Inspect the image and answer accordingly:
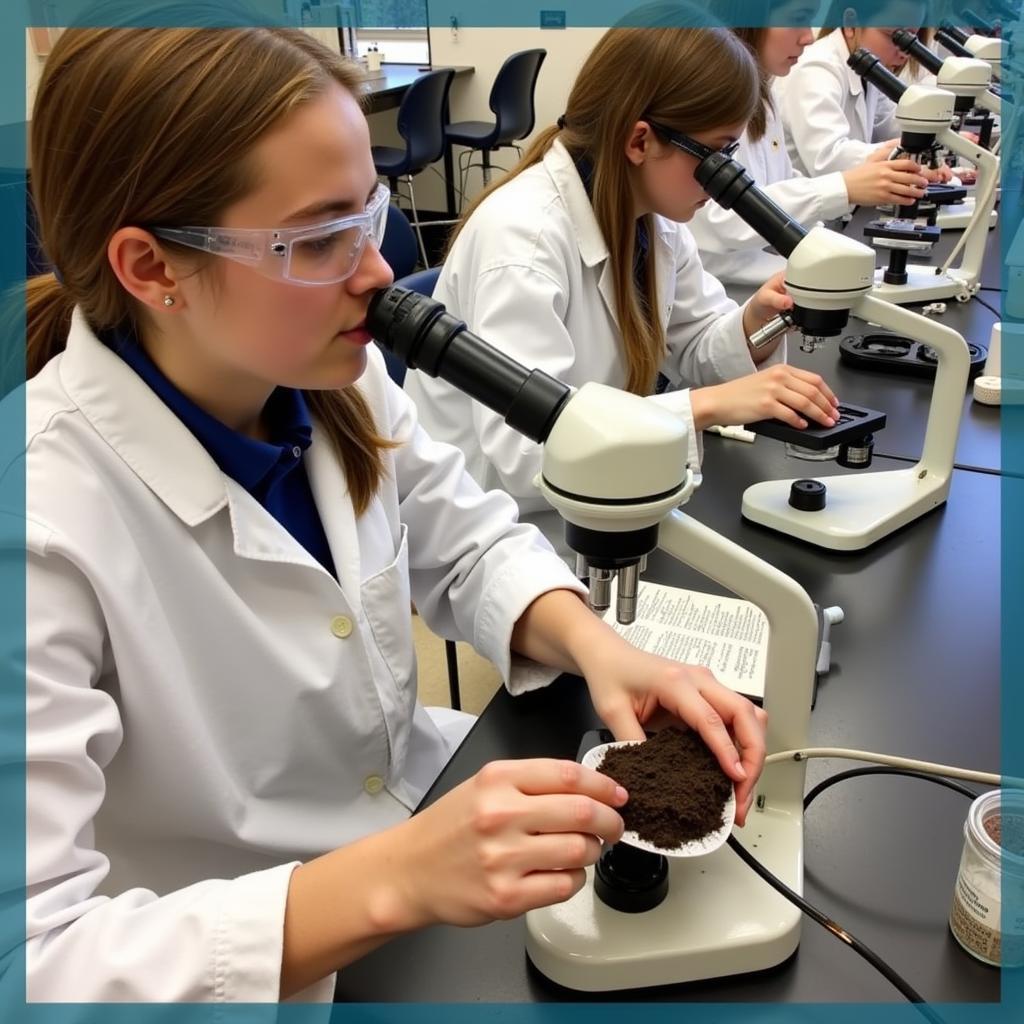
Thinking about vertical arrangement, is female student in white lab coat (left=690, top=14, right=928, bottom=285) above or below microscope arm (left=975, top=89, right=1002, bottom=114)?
below

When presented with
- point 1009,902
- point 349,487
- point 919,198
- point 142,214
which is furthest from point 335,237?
point 919,198

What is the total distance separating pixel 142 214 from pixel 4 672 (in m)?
0.36

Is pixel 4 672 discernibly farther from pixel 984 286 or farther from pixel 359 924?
pixel 984 286

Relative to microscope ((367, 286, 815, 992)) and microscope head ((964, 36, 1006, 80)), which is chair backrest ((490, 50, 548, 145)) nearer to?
microscope head ((964, 36, 1006, 80))

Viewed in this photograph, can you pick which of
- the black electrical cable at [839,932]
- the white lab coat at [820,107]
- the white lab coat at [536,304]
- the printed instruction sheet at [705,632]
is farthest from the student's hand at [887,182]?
the black electrical cable at [839,932]

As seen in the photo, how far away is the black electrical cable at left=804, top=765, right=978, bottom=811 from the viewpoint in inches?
30.2

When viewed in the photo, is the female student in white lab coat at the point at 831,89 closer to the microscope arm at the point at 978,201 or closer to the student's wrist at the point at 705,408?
the microscope arm at the point at 978,201

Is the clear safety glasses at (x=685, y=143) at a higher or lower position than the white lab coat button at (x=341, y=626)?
higher

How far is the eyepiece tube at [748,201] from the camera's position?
1146mm

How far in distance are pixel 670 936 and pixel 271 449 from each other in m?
Result: 0.53

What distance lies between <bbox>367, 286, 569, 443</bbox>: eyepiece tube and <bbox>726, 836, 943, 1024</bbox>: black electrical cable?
1.12 feet

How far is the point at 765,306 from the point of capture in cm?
162

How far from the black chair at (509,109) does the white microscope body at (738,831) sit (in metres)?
4.18

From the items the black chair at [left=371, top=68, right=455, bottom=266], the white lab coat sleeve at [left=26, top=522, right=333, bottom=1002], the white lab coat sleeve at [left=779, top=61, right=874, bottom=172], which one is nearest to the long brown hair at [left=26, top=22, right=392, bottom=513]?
the white lab coat sleeve at [left=26, top=522, right=333, bottom=1002]
